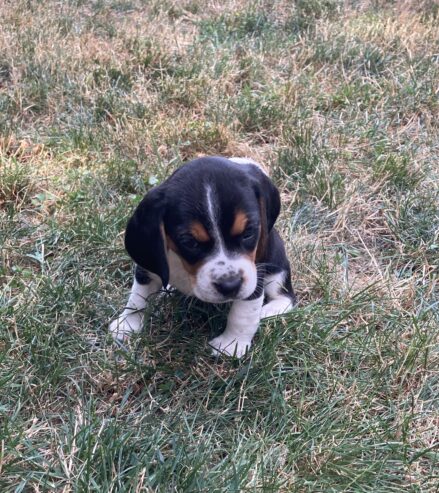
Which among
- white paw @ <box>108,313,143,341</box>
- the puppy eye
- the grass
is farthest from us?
white paw @ <box>108,313,143,341</box>

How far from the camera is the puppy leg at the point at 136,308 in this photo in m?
3.64

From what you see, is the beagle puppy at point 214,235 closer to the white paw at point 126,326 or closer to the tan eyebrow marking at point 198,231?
the tan eyebrow marking at point 198,231

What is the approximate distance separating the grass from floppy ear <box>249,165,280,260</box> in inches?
21.2

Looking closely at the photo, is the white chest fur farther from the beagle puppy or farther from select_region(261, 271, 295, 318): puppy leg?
select_region(261, 271, 295, 318): puppy leg

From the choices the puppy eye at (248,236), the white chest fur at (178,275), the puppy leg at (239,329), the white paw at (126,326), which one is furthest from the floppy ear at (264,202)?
the white paw at (126,326)

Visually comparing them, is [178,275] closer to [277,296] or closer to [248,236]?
[248,236]

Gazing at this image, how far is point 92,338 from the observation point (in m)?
3.71

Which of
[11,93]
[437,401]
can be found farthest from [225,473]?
[11,93]

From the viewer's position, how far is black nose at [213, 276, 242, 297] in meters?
3.11

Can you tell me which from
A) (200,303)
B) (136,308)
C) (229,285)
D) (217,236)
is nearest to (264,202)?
(217,236)

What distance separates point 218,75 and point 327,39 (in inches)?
61.1

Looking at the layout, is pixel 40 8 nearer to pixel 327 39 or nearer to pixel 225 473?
pixel 327 39

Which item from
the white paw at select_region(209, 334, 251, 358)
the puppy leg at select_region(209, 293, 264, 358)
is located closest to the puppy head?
the puppy leg at select_region(209, 293, 264, 358)

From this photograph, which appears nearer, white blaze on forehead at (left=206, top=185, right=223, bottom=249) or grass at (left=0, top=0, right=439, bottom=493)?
grass at (left=0, top=0, right=439, bottom=493)
